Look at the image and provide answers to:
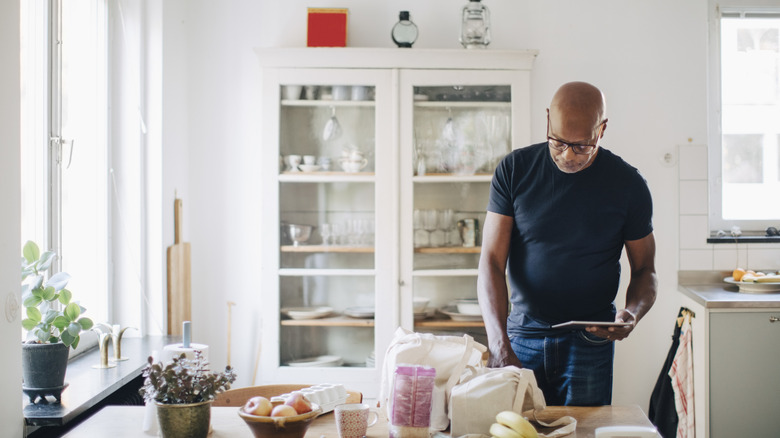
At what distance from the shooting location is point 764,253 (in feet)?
11.2

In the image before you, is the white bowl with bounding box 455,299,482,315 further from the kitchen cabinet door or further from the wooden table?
the wooden table

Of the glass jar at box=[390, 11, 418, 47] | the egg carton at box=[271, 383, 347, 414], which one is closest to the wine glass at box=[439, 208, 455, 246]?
the glass jar at box=[390, 11, 418, 47]

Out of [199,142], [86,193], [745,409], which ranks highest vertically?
[199,142]

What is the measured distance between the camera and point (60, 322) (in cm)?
189

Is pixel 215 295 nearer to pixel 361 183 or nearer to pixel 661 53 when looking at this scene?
pixel 361 183

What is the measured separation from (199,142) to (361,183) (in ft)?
2.93

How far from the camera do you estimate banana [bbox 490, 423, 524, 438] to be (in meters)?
1.35

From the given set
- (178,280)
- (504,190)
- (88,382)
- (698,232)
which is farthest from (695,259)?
(88,382)

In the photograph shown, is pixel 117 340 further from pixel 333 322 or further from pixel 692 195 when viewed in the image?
pixel 692 195

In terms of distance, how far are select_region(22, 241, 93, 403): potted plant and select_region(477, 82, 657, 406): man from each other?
119 cm

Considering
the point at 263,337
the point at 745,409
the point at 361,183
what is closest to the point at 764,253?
the point at 745,409

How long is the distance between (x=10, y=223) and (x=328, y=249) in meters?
1.65

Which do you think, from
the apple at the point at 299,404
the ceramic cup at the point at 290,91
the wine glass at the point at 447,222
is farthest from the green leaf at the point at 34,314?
the wine glass at the point at 447,222

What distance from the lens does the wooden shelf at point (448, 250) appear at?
321 centimetres
